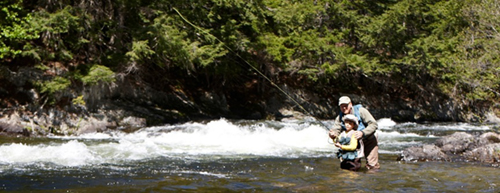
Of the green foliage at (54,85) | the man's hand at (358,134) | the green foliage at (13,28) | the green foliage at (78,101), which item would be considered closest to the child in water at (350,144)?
the man's hand at (358,134)

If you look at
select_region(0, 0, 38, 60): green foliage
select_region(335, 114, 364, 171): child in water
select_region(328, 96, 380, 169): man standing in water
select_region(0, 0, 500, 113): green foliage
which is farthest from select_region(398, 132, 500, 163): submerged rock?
select_region(0, 0, 38, 60): green foliage

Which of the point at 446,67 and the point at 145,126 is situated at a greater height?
the point at 446,67

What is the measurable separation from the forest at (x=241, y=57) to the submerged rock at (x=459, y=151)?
7015 millimetres

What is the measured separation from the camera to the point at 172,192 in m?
6.28

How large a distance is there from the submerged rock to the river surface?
51cm

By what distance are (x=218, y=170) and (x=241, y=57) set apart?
1236 centimetres

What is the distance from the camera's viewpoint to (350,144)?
7195mm

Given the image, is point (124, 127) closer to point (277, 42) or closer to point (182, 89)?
point (182, 89)

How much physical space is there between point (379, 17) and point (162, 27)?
14.2 metres

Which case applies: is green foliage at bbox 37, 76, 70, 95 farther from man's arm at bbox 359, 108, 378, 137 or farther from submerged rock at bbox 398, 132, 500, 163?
man's arm at bbox 359, 108, 378, 137

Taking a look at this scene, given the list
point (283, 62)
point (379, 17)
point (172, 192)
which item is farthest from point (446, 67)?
point (172, 192)

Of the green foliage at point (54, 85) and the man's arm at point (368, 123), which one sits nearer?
the man's arm at point (368, 123)

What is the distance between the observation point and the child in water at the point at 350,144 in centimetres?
722

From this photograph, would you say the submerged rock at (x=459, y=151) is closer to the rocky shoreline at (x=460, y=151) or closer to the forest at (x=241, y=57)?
the rocky shoreline at (x=460, y=151)
